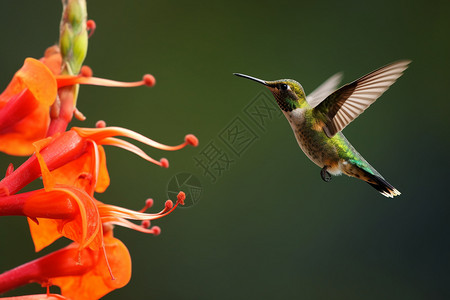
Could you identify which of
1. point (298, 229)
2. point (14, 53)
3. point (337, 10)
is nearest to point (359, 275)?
point (298, 229)

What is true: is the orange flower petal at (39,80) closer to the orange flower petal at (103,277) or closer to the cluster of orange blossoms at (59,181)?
the cluster of orange blossoms at (59,181)

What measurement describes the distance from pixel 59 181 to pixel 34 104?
6.3 inches

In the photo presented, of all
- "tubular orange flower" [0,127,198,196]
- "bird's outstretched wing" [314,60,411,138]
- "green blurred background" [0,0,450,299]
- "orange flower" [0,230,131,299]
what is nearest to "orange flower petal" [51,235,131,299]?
"orange flower" [0,230,131,299]

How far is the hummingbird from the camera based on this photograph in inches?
57.6

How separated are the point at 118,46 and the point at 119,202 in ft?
2.72

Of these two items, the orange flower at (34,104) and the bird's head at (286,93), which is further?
the bird's head at (286,93)

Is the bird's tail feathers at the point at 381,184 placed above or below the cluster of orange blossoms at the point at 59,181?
above

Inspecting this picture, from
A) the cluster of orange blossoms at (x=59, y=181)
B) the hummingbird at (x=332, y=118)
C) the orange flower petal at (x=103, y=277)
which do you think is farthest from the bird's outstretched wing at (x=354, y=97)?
the orange flower petal at (x=103, y=277)

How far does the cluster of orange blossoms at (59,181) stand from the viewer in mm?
985

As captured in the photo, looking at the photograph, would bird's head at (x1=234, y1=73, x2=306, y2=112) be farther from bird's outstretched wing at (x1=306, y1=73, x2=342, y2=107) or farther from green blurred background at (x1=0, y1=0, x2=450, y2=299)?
green blurred background at (x1=0, y1=0, x2=450, y2=299)

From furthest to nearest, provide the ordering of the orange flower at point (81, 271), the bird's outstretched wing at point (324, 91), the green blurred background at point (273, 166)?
the green blurred background at point (273, 166)
the bird's outstretched wing at point (324, 91)
the orange flower at point (81, 271)

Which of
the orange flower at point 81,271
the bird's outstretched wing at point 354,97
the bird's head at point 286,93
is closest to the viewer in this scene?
the orange flower at point 81,271

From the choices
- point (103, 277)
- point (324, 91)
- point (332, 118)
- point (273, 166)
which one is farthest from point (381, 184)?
point (273, 166)

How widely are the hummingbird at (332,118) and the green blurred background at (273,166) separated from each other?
56.0 inches
